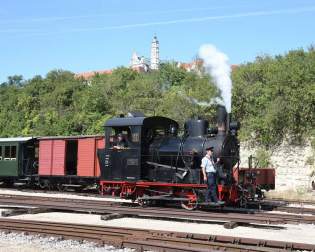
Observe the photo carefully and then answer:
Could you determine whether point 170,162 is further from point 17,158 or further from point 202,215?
point 17,158

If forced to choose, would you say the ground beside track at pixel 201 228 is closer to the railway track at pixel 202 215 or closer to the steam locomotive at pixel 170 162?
the railway track at pixel 202 215

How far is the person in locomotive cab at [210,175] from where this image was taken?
13453 millimetres

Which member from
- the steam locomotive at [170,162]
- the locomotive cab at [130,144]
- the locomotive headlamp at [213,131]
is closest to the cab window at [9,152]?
the steam locomotive at [170,162]

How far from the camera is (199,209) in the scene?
1479 cm

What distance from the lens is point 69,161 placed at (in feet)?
80.6

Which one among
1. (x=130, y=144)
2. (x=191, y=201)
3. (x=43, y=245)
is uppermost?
(x=130, y=144)

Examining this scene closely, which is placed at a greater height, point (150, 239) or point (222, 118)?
point (222, 118)

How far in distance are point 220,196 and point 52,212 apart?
4.64m

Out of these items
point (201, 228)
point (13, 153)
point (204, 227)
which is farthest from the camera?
point (13, 153)

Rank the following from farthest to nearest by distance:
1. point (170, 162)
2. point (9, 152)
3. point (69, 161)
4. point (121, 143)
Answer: point (9, 152) < point (69, 161) < point (121, 143) < point (170, 162)

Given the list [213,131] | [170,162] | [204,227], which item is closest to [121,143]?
[170,162]

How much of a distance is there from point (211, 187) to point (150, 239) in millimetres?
4925

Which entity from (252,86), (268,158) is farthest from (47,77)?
(268,158)

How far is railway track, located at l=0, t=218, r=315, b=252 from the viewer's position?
27.1ft
